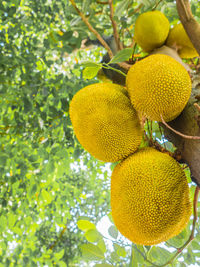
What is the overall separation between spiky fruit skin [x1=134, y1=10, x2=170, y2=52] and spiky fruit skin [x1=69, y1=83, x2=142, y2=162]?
289mm

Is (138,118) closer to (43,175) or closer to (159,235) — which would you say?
(159,235)

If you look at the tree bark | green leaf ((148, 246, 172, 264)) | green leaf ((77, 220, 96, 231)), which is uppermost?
the tree bark

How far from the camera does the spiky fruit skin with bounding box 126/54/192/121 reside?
0.48 meters

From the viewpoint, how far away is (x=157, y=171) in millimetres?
486

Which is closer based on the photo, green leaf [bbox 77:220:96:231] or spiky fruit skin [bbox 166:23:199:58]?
green leaf [bbox 77:220:96:231]

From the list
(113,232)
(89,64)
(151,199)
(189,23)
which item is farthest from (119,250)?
(189,23)

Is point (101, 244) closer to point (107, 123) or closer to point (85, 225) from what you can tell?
point (85, 225)

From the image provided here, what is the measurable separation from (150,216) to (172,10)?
2.98ft

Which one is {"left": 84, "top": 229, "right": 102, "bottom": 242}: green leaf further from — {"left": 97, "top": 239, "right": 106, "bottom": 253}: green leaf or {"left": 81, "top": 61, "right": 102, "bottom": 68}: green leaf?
{"left": 81, "top": 61, "right": 102, "bottom": 68}: green leaf

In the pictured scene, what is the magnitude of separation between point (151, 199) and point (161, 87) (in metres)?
0.24

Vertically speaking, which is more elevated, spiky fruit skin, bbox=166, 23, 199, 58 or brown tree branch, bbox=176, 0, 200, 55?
brown tree branch, bbox=176, 0, 200, 55

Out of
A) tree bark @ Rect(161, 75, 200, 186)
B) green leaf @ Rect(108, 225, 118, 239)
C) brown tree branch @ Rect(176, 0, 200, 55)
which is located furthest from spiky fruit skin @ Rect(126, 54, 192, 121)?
green leaf @ Rect(108, 225, 118, 239)

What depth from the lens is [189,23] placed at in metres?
0.62

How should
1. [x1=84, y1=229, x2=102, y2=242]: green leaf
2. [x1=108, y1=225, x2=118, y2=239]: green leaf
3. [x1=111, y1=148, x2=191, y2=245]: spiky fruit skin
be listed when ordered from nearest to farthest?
[x1=111, y1=148, x2=191, y2=245]: spiky fruit skin < [x1=84, y1=229, x2=102, y2=242]: green leaf < [x1=108, y1=225, x2=118, y2=239]: green leaf
